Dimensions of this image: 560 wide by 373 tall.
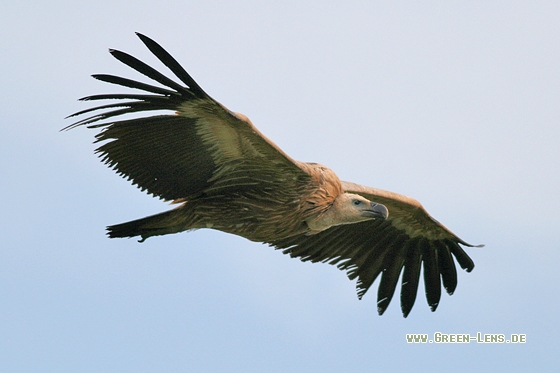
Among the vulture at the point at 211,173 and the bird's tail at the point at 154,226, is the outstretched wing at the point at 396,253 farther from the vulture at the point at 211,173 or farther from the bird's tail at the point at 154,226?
the bird's tail at the point at 154,226

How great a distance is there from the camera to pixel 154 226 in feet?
32.0

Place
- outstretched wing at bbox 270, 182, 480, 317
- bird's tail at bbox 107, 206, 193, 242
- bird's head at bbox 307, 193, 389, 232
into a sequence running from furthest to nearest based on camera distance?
outstretched wing at bbox 270, 182, 480, 317
bird's head at bbox 307, 193, 389, 232
bird's tail at bbox 107, 206, 193, 242

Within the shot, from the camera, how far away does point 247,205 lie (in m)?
9.72

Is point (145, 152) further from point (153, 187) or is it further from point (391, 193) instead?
point (391, 193)

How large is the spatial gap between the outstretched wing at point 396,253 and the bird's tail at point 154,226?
6.75 ft

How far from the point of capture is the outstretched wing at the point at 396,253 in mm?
11453

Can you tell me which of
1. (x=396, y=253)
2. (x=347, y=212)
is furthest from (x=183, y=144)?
(x=396, y=253)

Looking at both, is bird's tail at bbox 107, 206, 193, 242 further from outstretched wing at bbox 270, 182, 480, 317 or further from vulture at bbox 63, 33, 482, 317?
outstretched wing at bbox 270, 182, 480, 317

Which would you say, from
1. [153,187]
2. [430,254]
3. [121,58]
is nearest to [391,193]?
[430,254]

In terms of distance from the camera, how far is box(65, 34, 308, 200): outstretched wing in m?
8.59

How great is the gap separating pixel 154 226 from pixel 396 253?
333 cm

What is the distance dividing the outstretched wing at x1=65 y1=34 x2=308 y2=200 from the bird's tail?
0.20m

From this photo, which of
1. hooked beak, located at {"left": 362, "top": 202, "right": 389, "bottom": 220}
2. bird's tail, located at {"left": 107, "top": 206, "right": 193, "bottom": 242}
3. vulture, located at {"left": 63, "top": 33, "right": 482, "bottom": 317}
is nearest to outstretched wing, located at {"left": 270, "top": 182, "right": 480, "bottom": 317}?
vulture, located at {"left": 63, "top": 33, "right": 482, "bottom": 317}

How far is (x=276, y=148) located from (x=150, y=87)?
1.32m
